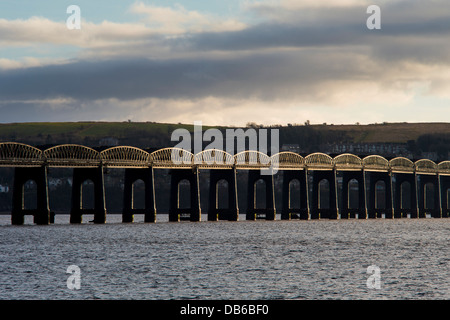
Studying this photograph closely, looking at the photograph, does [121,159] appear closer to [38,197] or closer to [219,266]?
[38,197]

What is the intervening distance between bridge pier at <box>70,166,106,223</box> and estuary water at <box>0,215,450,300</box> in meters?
25.9

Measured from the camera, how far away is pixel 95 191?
179 m

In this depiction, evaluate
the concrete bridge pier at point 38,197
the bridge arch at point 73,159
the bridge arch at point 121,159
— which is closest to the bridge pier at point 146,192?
the bridge arch at point 121,159

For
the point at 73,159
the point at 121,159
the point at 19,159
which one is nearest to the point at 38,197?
the point at 19,159

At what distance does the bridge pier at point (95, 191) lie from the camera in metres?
179

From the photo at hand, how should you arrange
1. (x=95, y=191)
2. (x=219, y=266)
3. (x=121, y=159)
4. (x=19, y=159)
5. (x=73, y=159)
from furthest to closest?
(x=121, y=159) → (x=95, y=191) → (x=73, y=159) → (x=19, y=159) → (x=219, y=266)

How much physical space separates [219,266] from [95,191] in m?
88.3

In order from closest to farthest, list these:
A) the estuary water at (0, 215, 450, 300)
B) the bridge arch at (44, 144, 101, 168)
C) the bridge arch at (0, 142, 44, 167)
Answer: the estuary water at (0, 215, 450, 300) < the bridge arch at (0, 142, 44, 167) < the bridge arch at (44, 144, 101, 168)

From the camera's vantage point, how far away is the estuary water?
7394 cm

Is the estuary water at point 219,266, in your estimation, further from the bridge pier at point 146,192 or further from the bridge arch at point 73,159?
the bridge pier at point 146,192

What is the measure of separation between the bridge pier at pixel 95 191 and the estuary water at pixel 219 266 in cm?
2588

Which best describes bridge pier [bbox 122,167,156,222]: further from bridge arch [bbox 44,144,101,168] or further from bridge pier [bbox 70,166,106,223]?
bridge arch [bbox 44,144,101,168]

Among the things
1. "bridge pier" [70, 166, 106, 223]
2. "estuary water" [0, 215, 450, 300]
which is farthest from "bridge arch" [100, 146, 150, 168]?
"estuary water" [0, 215, 450, 300]
